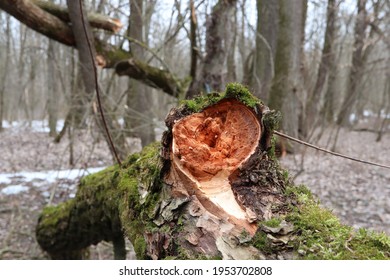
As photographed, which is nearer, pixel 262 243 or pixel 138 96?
pixel 262 243

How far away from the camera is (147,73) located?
6.16 meters

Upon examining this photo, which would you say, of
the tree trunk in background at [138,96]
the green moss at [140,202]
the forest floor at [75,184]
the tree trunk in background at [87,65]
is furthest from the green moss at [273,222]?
the tree trunk in background at [138,96]

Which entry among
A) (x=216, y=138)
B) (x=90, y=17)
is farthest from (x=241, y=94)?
(x=90, y=17)

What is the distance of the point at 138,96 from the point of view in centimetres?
934

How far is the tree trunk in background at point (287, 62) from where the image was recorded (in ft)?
26.5

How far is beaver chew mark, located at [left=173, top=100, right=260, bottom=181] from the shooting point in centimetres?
166

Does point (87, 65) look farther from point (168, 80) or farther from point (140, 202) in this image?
point (140, 202)

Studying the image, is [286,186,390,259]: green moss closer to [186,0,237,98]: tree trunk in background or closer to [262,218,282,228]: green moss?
[262,218,282,228]: green moss

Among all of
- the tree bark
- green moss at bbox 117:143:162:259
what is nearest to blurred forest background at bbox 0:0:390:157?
the tree bark

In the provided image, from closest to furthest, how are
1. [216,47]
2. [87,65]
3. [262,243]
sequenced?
[262,243], [87,65], [216,47]

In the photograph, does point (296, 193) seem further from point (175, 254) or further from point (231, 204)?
point (175, 254)

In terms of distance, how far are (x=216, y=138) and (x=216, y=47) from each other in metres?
3.70

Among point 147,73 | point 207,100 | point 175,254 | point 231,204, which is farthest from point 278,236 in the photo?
point 147,73

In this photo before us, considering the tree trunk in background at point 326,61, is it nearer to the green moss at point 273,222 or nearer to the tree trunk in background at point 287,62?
the tree trunk in background at point 287,62
